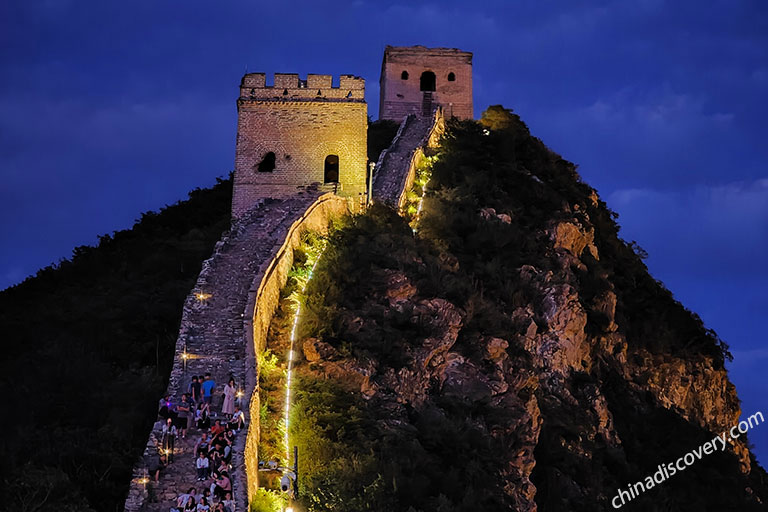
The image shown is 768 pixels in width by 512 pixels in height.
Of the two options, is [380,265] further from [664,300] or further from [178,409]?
[664,300]

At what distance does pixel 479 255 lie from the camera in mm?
30984

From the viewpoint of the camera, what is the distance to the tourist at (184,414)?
1833cm

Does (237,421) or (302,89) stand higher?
(302,89)

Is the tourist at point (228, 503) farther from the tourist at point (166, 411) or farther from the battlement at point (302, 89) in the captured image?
the battlement at point (302, 89)

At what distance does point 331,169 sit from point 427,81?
1636 centimetres

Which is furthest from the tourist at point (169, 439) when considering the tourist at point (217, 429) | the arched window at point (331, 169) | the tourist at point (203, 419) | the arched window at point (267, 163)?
the arched window at point (331, 169)

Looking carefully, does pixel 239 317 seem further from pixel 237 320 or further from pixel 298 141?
pixel 298 141

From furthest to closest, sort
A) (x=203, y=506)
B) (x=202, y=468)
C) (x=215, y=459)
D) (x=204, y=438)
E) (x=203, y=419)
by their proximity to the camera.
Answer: (x=203, y=419), (x=204, y=438), (x=215, y=459), (x=202, y=468), (x=203, y=506)

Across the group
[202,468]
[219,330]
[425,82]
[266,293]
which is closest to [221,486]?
[202,468]

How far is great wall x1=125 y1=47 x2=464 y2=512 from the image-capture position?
17.8 metres

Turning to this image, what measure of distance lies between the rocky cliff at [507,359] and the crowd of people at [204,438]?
66.6 inches

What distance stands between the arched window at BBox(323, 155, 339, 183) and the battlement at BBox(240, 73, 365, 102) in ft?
6.15

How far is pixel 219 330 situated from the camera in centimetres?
2173

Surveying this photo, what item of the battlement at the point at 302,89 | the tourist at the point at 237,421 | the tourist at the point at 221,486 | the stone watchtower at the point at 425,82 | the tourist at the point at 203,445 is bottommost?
the tourist at the point at 221,486
